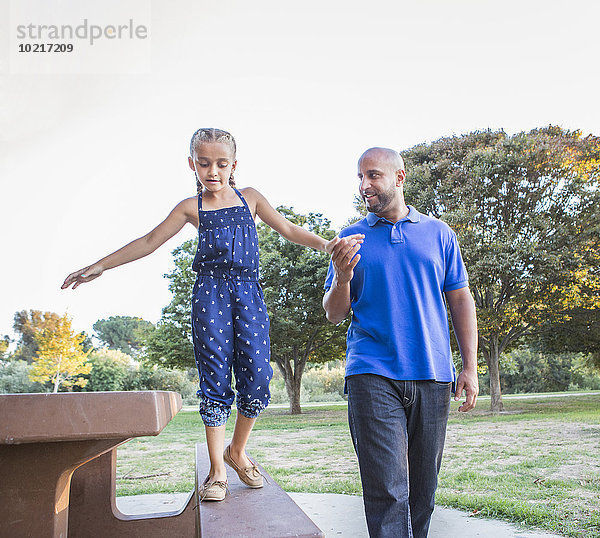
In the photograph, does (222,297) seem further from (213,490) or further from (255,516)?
(255,516)

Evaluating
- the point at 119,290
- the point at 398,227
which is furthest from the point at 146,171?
the point at 398,227

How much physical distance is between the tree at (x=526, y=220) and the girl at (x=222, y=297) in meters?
10.3

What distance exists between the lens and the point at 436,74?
55.9 feet

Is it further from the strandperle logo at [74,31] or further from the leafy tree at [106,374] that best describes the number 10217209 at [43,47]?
the leafy tree at [106,374]

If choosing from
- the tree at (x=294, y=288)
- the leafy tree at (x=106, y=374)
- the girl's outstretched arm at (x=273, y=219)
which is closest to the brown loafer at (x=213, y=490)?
the girl's outstretched arm at (x=273, y=219)

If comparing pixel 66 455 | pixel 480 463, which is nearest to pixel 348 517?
pixel 66 455

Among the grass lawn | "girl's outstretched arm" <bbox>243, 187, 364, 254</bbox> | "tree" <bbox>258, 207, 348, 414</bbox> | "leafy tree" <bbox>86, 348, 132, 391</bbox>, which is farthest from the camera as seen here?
"leafy tree" <bbox>86, 348, 132, 391</bbox>

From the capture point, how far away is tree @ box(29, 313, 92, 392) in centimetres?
1884

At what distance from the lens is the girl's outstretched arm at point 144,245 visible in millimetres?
1979

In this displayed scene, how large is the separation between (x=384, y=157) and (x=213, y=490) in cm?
129

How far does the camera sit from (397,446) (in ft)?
6.06

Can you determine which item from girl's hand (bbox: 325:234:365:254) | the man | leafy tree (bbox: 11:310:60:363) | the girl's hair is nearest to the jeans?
the man

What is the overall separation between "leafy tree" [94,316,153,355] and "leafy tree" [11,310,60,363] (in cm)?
675

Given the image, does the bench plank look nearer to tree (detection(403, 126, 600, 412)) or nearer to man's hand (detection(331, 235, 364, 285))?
man's hand (detection(331, 235, 364, 285))
